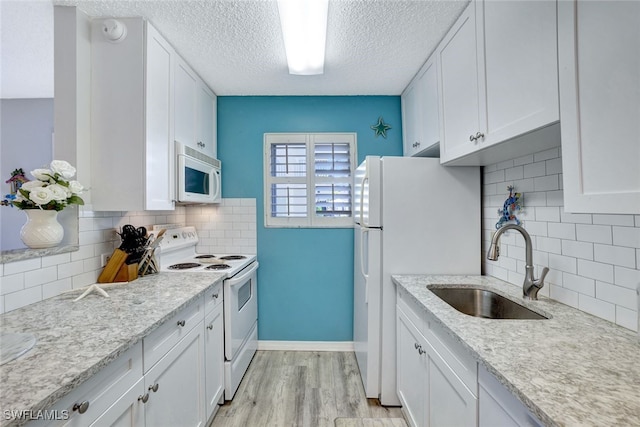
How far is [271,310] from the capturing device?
8.84 feet

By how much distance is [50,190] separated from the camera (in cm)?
127

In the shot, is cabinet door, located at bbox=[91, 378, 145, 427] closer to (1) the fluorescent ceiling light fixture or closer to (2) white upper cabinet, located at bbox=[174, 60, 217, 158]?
(2) white upper cabinet, located at bbox=[174, 60, 217, 158]

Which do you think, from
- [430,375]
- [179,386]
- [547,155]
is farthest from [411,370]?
[547,155]

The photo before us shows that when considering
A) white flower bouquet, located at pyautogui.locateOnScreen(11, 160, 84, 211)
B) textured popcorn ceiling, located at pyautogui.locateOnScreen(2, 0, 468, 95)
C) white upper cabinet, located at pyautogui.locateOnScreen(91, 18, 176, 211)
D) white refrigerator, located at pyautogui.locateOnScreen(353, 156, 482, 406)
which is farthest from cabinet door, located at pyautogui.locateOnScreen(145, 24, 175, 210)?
white refrigerator, located at pyautogui.locateOnScreen(353, 156, 482, 406)

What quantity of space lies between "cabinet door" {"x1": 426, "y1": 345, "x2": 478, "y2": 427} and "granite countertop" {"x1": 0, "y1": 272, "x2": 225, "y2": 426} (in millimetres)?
1192

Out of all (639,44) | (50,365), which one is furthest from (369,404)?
(639,44)

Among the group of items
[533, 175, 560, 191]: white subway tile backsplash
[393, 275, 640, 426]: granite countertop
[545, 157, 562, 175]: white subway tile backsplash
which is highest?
[545, 157, 562, 175]: white subway tile backsplash

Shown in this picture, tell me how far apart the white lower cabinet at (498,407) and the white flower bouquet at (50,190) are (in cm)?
191

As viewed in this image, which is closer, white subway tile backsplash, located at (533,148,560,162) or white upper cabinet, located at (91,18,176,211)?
white subway tile backsplash, located at (533,148,560,162)

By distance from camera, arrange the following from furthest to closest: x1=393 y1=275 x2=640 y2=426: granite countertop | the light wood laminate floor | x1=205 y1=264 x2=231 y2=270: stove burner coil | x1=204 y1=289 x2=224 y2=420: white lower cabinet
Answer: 1. x1=205 y1=264 x2=231 y2=270: stove burner coil
2. the light wood laminate floor
3. x1=204 y1=289 x2=224 y2=420: white lower cabinet
4. x1=393 y1=275 x2=640 y2=426: granite countertop

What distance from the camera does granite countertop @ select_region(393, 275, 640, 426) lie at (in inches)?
24.1

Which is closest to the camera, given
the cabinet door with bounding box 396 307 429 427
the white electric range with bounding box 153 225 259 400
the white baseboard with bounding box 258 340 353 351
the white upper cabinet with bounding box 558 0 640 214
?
the white upper cabinet with bounding box 558 0 640 214

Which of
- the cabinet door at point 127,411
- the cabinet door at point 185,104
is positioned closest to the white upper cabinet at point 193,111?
the cabinet door at point 185,104

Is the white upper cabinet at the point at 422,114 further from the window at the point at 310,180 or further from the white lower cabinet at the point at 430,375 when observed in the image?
the white lower cabinet at the point at 430,375
